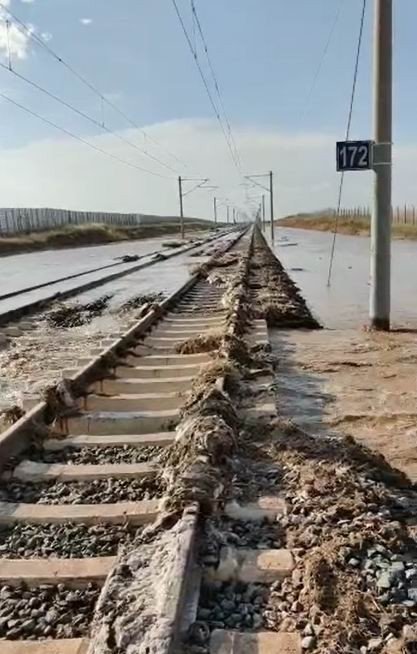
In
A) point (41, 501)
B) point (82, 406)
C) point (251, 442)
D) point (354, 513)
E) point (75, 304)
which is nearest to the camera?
point (354, 513)

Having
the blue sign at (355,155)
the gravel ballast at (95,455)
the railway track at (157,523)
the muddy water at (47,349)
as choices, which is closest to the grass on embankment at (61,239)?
the muddy water at (47,349)

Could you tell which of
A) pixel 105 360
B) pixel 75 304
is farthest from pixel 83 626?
pixel 75 304

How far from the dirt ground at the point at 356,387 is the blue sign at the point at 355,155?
2.33 m

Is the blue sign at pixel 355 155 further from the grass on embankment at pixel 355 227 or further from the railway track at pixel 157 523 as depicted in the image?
the grass on embankment at pixel 355 227

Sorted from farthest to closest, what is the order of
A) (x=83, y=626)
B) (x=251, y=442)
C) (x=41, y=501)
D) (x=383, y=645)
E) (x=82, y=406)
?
(x=82, y=406) < (x=251, y=442) < (x=41, y=501) < (x=83, y=626) < (x=383, y=645)

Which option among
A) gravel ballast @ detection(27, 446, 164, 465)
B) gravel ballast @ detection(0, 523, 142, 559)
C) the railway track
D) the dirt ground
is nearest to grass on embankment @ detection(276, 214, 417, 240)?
the dirt ground

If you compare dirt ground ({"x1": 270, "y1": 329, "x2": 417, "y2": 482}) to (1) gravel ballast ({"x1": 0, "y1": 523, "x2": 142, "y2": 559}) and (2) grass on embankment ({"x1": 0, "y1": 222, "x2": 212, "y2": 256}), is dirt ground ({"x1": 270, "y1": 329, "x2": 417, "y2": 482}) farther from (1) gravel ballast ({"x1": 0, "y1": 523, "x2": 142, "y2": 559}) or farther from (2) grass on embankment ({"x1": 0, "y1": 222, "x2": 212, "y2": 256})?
(2) grass on embankment ({"x1": 0, "y1": 222, "x2": 212, "y2": 256})

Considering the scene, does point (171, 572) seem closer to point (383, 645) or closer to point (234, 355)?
point (383, 645)

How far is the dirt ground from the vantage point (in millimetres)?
5105

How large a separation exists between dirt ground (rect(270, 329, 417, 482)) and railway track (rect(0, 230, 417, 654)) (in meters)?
0.42

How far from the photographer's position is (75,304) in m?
15.0

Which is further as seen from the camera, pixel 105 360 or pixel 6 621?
pixel 105 360

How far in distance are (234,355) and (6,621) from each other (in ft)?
14.7

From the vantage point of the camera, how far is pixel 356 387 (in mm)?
6613
